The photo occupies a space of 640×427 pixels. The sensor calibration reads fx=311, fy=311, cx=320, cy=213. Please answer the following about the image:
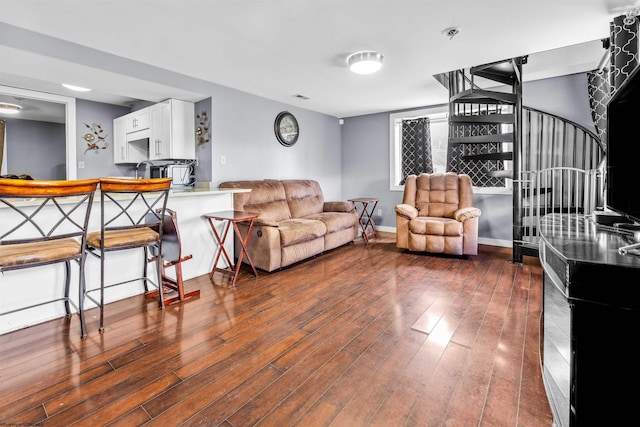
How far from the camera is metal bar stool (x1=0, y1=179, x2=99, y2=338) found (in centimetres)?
171

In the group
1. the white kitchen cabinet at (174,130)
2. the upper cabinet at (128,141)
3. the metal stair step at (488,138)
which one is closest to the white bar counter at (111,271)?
the white kitchen cabinet at (174,130)

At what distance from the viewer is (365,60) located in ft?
10.0

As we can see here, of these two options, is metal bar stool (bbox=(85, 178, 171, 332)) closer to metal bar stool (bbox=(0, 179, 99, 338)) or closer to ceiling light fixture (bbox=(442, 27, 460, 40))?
metal bar stool (bbox=(0, 179, 99, 338))

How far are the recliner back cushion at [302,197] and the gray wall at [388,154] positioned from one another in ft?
4.32

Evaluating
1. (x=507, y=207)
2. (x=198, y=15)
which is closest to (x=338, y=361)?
(x=198, y=15)

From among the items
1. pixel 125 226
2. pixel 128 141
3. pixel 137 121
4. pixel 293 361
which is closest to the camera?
pixel 293 361

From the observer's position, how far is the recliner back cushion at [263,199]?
3847 mm

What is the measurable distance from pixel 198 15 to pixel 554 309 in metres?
3.00

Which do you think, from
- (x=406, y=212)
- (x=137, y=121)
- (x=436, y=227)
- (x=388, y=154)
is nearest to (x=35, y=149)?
(x=137, y=121)

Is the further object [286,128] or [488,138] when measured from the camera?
[286,128]

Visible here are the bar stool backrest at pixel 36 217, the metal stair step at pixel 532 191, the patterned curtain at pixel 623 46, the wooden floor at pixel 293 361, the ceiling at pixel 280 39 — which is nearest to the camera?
the wooden floor at pixel 293 361

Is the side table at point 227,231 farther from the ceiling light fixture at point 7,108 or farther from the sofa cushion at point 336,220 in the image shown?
the ceiling light fixture at point 7,108

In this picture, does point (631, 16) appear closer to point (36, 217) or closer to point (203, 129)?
point (203, 129)

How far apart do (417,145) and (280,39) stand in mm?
3385
